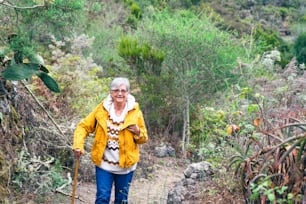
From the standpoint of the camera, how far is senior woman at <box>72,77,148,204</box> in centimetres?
534

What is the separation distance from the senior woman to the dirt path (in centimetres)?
123

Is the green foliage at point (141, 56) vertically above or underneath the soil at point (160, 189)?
above

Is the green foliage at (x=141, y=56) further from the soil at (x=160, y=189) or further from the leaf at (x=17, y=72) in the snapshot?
the leaf at (x=17, y=72)

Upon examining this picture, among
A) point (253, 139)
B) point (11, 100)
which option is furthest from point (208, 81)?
point (253, 139)

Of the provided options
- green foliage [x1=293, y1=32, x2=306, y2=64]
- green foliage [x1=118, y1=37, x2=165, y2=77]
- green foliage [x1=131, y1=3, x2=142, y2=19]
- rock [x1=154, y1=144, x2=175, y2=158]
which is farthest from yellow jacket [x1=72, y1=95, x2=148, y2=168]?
green foliage [x1=293, y1=32, x2=306, y2=64]

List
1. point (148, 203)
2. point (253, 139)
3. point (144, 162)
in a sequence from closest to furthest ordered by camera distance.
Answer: point (253, 139) → point (148, 203) → point (144, 162)

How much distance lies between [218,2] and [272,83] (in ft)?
78.3

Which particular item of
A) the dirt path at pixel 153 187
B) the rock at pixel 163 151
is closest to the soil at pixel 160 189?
the dirt path at pixel 153 187

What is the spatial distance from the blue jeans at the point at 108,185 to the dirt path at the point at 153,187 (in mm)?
998

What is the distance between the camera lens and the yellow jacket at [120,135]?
534 centimetres

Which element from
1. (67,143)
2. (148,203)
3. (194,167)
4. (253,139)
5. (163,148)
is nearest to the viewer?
(253,139)

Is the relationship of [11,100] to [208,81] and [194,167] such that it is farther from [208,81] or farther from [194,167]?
[208,81]

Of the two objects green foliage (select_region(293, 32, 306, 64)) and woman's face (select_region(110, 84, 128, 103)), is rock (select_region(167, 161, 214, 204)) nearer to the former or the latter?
woman's face (select_region(110, 84, 128, 103))

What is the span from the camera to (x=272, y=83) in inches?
303
